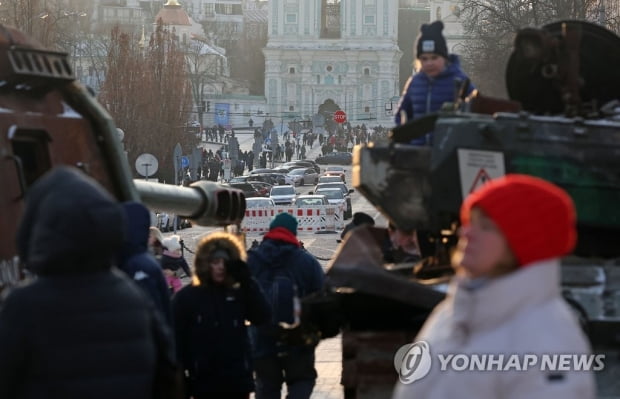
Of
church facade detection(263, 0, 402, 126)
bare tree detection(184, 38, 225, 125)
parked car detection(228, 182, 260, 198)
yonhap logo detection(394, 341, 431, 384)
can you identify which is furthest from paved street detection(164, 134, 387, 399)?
church facade detection(263, 0, 402, 126)

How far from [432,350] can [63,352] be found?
3.77 feet

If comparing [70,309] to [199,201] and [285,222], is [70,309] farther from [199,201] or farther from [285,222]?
[199,201]

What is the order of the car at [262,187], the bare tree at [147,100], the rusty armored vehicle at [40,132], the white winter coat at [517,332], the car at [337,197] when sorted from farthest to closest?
the car at [262,187] < the bare tree at [147,100] < the car at [337,197] < the rusty armored vehicle at [40,132] < the white winter coat at [517,332]

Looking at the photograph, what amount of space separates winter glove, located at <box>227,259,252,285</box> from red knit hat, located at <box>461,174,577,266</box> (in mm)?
4820

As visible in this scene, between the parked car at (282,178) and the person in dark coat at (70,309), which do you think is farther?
the parked car at (282,178)

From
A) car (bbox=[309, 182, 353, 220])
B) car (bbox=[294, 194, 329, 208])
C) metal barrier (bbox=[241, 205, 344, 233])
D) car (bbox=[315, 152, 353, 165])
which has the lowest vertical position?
car (bbox=[315, 152, 353, 165])

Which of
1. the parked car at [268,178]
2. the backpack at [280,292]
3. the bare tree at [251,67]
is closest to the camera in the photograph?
the backpack at [280,292]

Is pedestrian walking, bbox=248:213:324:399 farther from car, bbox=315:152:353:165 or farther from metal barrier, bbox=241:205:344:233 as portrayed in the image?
car, bbox=315:152:353:165

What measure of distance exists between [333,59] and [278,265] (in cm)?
16673

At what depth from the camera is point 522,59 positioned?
391 inches

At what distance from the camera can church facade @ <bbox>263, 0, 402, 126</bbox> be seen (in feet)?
567

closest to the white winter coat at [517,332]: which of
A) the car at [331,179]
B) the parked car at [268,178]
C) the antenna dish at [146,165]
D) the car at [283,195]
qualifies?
the antenna dish at [146,165]

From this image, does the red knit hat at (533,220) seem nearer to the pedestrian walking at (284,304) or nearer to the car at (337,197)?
the pedestrian walking at (284,304)

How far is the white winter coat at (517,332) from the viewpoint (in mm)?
4734
